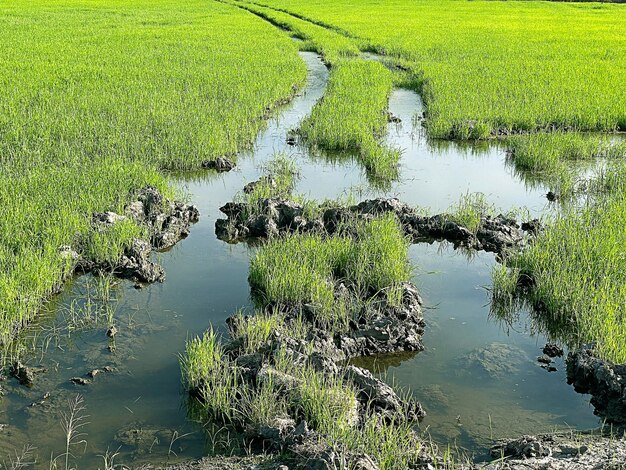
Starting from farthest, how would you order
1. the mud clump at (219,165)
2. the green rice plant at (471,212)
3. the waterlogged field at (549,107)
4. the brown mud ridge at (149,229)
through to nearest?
the mud clump at (219,165)
the green rice plant at (471,212)
the brown mud ridge at (149,229)
the waterlogged field at (549,107)

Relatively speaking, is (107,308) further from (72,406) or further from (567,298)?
(567,298)

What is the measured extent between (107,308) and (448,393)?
294 centimetres

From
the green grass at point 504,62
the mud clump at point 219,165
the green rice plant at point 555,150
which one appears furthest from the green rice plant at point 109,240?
the green grass at point 504,62

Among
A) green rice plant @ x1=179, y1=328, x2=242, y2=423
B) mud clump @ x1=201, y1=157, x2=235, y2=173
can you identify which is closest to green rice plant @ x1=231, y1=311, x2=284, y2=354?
green rice plant @ x1=179, y1=328, x2=242, y2=423

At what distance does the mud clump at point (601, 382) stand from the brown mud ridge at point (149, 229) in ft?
12.8

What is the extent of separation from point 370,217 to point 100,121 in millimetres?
6097

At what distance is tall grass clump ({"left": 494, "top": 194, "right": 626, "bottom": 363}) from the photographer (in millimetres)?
5352

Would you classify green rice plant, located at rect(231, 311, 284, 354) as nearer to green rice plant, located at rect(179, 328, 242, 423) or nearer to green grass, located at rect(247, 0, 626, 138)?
green rice plant, located at rect(179, 328, 242, 423)

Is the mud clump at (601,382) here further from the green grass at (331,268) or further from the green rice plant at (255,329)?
the green rice plant at (255,329)

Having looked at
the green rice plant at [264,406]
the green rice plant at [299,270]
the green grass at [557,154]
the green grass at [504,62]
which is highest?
the green grass at [504,62]

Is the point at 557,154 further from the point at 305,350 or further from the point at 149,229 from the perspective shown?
the point at 305,350

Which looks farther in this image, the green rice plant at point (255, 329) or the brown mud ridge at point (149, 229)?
the brown mud ridge at point (149, 229)

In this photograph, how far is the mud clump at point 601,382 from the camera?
179 inches

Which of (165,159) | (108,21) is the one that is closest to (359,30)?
(108,21)
